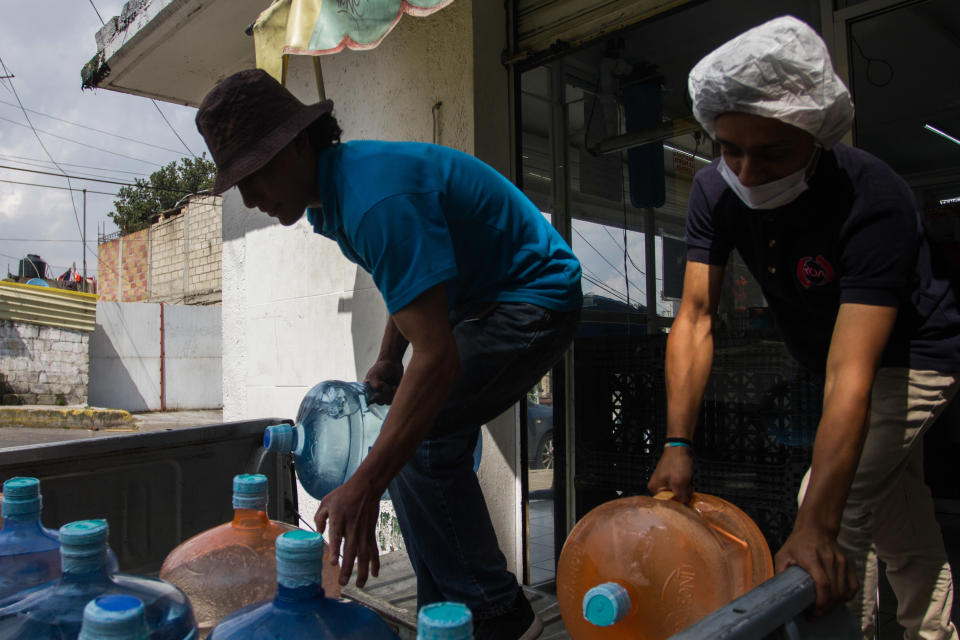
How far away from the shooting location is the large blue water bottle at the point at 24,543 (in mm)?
1327

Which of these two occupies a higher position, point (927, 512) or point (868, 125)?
point (868, 125)

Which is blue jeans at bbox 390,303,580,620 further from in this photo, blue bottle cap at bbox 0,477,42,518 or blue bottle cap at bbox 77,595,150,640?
blue bottle cap at bbox 77,595,150,640

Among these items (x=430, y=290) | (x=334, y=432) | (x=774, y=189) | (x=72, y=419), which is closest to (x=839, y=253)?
(x=774, y=189)

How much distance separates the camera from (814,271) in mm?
1546

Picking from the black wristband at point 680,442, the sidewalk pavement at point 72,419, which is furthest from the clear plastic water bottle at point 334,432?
the sidewalk pavement at point 72,419

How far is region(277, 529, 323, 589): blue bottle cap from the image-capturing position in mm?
958

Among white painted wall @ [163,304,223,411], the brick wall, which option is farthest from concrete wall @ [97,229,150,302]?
white painted wall @ [163,304,223,411]

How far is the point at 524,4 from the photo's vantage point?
3.54 m

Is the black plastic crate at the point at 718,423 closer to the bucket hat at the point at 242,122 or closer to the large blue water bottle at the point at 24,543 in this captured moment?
the bucket hat at the point at 242,122

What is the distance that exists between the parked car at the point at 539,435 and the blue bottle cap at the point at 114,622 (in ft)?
9.32

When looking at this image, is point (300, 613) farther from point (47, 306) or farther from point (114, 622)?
point (47, 306)

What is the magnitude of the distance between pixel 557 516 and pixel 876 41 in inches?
118

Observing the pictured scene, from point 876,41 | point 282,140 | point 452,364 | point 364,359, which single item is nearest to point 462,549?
point 452,364

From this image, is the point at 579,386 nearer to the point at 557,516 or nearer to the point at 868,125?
the point at 557,516
